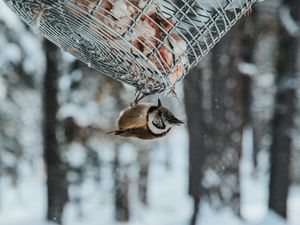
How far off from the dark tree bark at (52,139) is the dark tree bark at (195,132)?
5.73 feet

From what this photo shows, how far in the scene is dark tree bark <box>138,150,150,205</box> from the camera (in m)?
9.30

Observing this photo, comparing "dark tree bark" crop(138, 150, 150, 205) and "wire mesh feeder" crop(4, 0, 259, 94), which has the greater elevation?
"wire mesh feeder" crop(4, 0, 259, 94)

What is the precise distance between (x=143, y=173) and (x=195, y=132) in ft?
10.4

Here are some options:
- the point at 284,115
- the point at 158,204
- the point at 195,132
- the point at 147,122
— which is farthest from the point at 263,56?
the point at 147,122

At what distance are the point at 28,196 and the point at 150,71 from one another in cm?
1123

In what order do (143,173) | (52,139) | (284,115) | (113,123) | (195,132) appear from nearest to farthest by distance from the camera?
(52,139) < (195,132) < (284,115) < (113,123) < (143,173)

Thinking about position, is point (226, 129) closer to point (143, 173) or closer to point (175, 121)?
point (143, 173)

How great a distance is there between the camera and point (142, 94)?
65.9 inches

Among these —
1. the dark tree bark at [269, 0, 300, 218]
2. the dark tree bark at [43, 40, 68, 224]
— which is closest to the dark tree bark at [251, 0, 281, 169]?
the dark tree bark at [269, 0, 300, 218]

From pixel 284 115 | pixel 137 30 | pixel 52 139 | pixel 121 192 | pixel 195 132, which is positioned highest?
pixel 284 115

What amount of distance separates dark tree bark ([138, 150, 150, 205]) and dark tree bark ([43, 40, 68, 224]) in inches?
125

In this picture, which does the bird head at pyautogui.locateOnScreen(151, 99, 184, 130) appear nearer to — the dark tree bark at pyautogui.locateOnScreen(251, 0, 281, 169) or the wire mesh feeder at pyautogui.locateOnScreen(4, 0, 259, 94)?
the wire mesh feeder at pyautogui.locateOnScreen(4, 0, 259, 94)

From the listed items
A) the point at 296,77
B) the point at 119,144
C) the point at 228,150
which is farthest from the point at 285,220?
the point at 119,144

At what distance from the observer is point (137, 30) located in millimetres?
1359
